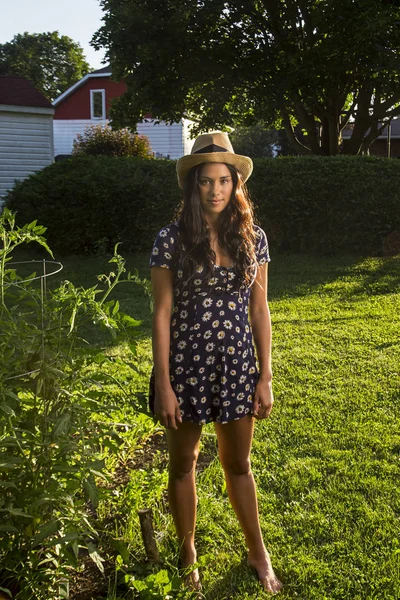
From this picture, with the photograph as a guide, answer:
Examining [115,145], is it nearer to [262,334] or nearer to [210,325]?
[262,334]

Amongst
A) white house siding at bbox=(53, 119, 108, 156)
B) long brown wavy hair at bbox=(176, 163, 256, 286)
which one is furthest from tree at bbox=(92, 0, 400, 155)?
white house siding at bbox=(53, 119, 108, 156)

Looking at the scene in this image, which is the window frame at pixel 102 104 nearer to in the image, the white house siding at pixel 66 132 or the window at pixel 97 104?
the window at pixel 97 104

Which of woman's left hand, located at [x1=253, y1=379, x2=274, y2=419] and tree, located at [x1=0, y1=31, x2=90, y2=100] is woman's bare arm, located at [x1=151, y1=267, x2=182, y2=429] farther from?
tree, located at [x1=0, y1=31, x2=90, y2=100]

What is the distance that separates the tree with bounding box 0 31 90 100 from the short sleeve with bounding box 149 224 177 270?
6104 centimetres

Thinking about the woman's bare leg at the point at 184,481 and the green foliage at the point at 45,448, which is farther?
the woman's bare leg at the point at 184,481

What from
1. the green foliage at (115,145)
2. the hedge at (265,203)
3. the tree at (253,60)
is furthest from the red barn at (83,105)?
the hedge at (265,203)

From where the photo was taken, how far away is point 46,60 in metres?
60.5

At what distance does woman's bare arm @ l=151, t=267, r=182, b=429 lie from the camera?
2463 millimetres

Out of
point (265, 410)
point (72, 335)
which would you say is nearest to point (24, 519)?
point (72, 335)

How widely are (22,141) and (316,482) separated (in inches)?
629

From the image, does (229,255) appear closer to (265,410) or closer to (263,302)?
(263,302)

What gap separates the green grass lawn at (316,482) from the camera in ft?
9.25

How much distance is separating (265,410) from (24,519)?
3.24 ft

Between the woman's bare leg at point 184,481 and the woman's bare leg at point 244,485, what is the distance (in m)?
0.12
